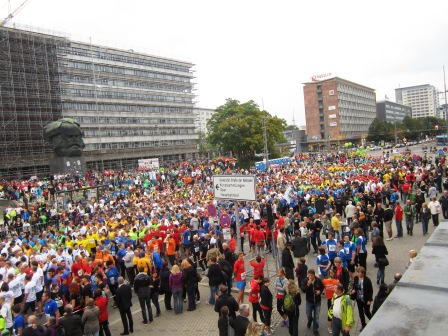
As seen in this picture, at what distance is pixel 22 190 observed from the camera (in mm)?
28953

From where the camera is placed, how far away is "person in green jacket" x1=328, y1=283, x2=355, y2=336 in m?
7.06

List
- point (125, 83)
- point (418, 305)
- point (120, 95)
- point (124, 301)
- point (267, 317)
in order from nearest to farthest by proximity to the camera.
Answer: point (418, 305)
point (267, 317)
point (124, 301)
point (120, 95)
point (125, 83)

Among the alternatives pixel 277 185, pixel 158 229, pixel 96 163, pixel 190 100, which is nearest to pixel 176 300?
pixel 158 229

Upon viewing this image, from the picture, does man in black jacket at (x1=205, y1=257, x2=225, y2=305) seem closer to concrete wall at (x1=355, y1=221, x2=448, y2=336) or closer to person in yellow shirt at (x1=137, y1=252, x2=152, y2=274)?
person in yellow shirt at (x1=137, y1=252, x2=152, y2=274)

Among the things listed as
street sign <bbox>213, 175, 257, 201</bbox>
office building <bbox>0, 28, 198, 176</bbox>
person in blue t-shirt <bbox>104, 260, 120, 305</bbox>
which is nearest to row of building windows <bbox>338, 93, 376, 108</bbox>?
office building <bbox>0, 28, 198, 176</bbox>

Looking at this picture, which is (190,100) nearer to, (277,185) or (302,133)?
(302,133)

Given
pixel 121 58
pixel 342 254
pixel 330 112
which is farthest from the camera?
pixel 330 112

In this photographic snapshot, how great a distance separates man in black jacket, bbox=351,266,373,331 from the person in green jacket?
2.90ft

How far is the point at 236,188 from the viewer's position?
11.8 m

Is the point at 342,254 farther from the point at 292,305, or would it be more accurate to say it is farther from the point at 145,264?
the point at 145,264

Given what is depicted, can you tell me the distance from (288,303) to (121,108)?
67663mm

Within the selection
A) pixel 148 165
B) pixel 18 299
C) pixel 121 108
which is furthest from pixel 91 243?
pixel 121 108

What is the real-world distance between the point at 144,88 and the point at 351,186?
61694 millimetres

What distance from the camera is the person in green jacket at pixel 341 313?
7.06 metres
